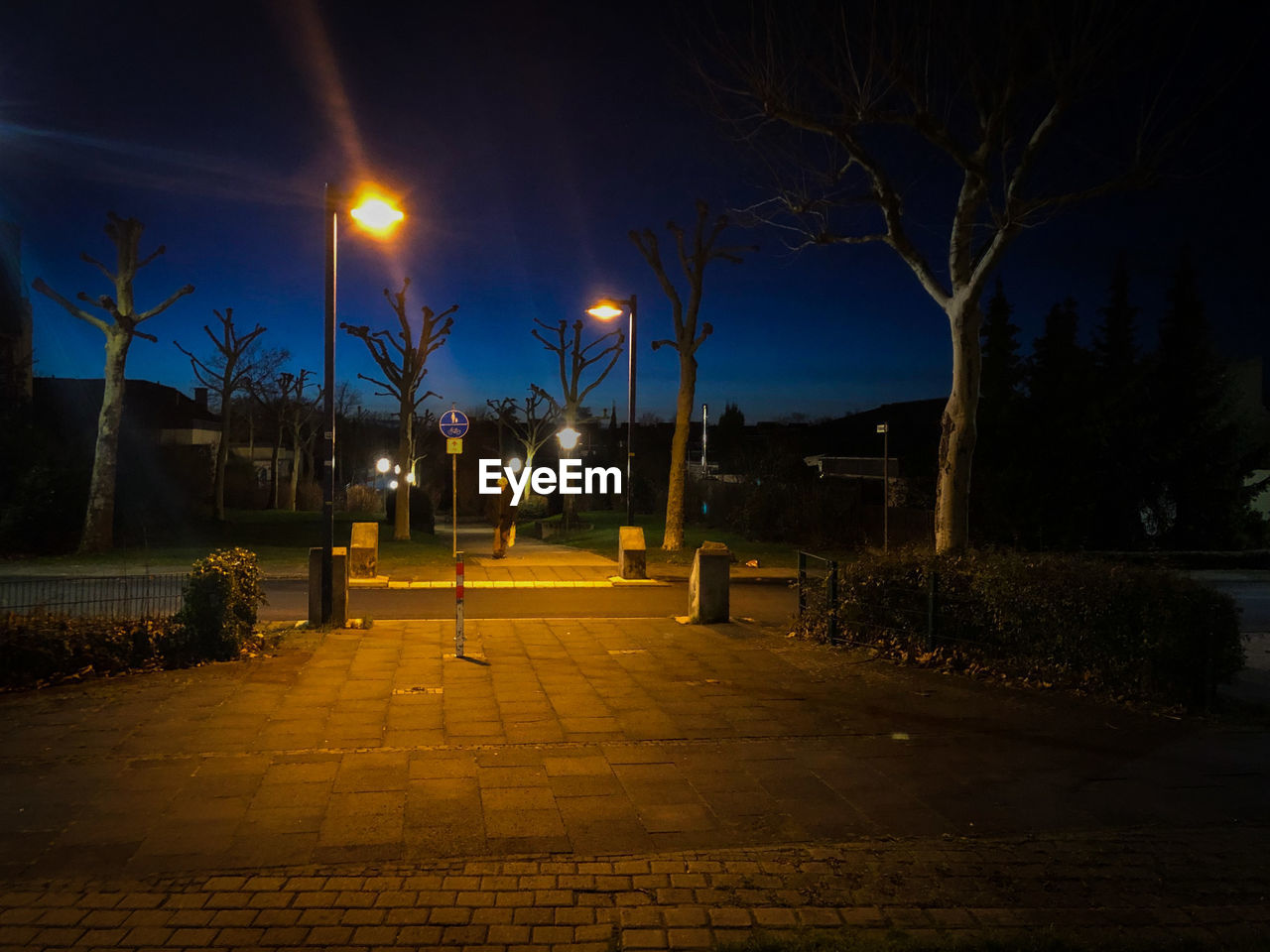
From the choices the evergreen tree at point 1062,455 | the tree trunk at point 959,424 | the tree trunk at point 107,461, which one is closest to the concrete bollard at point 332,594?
Answer: the tree trunk at point 959,424

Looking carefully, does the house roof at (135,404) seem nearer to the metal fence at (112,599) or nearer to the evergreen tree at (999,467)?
the metal fence at (112,599)

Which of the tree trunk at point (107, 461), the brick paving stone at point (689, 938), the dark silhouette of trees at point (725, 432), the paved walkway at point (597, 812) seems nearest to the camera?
the brick paving stone at point (689, 938)

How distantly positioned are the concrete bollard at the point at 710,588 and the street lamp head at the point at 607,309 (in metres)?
11.0

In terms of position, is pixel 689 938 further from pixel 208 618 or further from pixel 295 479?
pixel 295 479

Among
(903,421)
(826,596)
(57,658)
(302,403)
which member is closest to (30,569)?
(57,658)

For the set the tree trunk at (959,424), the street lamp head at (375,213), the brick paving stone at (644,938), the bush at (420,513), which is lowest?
the brick paving stone at (644,938)

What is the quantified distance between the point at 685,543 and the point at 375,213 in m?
17.0

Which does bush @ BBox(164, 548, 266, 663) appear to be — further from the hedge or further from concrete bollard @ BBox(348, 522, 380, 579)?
concrete bollard @ BBox(348, 522, 380, 579)

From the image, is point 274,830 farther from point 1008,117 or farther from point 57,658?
point 1008,117

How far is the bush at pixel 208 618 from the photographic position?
9945 millimetres

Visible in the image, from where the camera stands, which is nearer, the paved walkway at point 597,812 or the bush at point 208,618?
the paved walkway at point 597,812

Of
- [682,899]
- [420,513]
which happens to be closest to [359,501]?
[420,513]

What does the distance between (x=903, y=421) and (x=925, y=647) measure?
58699 mm

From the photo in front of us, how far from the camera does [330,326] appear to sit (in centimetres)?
1369
